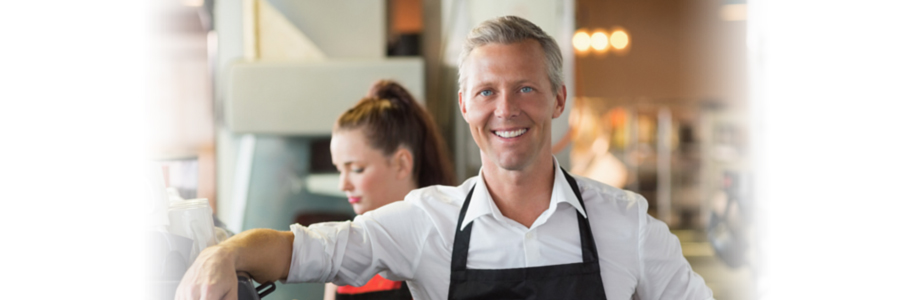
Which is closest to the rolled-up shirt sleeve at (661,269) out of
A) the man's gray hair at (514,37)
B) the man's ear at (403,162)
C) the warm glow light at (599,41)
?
the man's gray hair at (514,37)

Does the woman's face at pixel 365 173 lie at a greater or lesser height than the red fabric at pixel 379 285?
greater

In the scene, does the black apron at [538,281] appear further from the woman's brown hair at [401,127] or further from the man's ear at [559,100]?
the woman's brown hair at [401,127]

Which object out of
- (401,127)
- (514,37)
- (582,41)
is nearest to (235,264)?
(514,37)

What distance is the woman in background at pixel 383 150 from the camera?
1.97 m

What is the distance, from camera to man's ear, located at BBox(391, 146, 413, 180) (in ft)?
6.58

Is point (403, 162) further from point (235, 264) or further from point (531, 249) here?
point (235, 264)

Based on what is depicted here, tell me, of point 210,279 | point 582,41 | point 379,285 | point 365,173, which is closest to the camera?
point 210,279

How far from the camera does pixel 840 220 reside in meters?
1.10

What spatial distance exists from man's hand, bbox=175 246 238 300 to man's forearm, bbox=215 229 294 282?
3cm

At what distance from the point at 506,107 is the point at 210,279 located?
23.9 inches

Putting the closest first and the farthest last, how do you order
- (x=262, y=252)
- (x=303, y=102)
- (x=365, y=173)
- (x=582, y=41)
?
(x=262, y=252) → (x=365, y=173) → (x=303, y=102) → (x=582, y=41)

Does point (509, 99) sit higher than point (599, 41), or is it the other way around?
point (599, 41)

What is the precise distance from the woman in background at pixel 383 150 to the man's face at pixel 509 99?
0.69 meters

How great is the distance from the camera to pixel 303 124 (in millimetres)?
2760
